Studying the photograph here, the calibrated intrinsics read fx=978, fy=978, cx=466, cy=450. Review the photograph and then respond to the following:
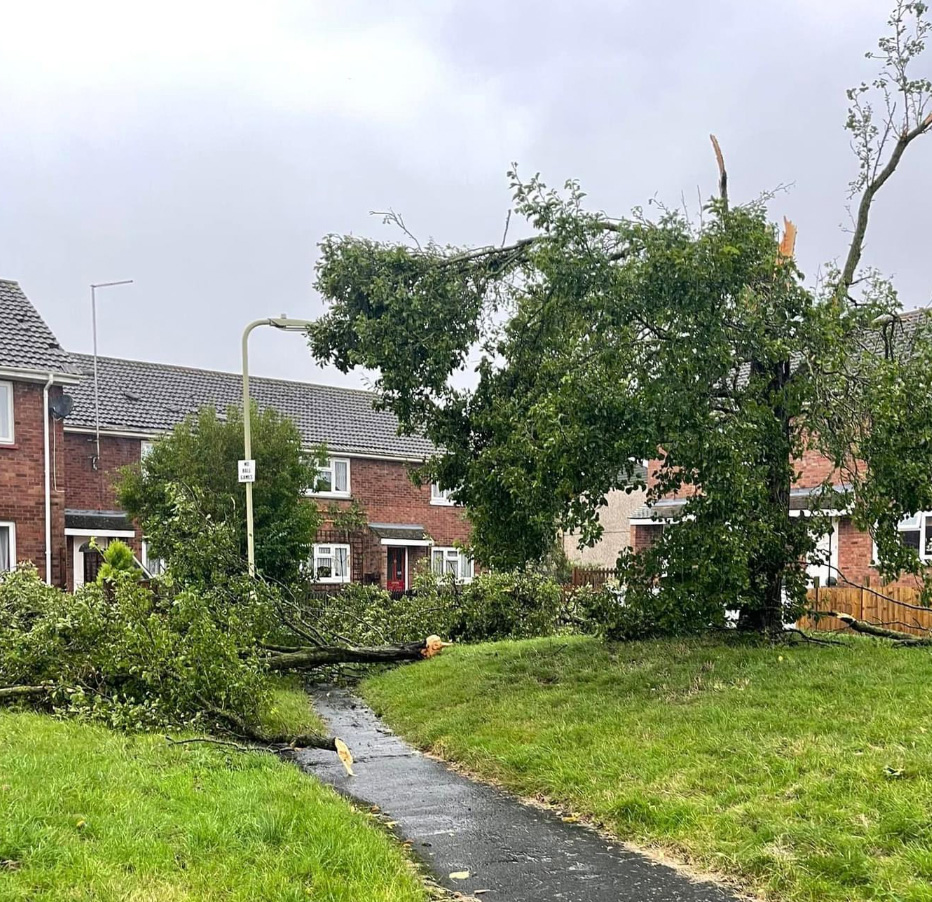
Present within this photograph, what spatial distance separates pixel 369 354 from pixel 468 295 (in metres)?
1.53

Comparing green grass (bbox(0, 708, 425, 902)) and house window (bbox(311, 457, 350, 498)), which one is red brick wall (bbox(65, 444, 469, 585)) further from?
green grass (bbox(0, 708, 425, 902))

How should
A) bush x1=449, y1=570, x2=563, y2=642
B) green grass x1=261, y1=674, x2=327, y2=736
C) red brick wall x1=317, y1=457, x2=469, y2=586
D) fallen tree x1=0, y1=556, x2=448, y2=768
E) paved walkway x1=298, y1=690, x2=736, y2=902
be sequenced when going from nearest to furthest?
1. paved walkway x1=298, y1=690, x2=736, y2=902
2. fallen tree x1=0, y1=556, x2=448, y2=768
3. green grass x1=261, y1=674, x2=327, y2=736
4. bush x1=449, y1=570, x2=563, y2=642
5. red brick wall x1=317, y1=457, x2=469, y2=586

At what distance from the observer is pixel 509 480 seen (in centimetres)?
1066

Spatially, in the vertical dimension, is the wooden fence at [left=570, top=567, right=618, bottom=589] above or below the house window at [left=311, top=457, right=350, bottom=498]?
below

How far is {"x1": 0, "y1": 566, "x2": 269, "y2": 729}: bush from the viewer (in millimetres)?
9305

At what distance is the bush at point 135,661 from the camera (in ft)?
30.5

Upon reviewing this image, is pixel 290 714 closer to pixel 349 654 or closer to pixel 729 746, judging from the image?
pixel 349 654

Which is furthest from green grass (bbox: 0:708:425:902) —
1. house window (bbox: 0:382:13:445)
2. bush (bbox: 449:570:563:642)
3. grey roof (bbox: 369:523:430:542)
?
grey roof (bbox: 369:523:430:542)

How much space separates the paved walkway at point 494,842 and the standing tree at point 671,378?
3.22 m

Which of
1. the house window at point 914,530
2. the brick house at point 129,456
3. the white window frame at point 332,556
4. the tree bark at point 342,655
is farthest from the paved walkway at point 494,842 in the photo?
the white window frame at point 332,556

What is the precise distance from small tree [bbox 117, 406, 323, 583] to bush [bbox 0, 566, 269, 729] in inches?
293

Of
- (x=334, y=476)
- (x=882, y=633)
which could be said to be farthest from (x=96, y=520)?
(x=882, y=633)

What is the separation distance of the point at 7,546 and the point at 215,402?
10.4 m

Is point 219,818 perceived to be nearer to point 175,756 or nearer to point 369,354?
point 175,756
